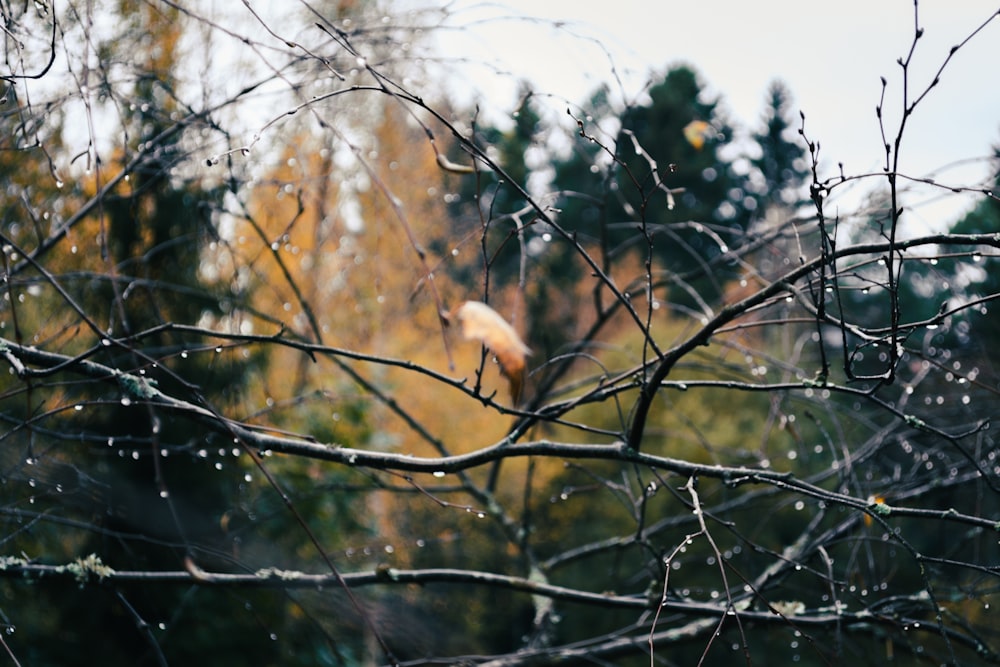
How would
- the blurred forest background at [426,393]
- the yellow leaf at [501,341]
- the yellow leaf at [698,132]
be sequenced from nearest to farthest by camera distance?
1. the yellow leaf at [501,341]
2. the blurred forest background at [426,393]
3. the yellow leaf at [698,132]

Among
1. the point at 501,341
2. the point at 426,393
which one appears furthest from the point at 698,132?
the point at 426,393

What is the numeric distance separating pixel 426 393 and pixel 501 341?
9.06m

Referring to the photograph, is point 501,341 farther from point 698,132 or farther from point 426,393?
point 426,393

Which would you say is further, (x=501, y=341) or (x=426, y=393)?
(x=426, y=393)

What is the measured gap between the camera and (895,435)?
8.14 ft

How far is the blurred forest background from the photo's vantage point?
1.42 meters

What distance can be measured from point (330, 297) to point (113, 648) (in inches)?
190

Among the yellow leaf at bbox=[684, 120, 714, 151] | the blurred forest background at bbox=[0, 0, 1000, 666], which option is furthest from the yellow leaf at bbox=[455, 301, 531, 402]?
the yellow leaf at bbox=[684, 120, 714, 151]

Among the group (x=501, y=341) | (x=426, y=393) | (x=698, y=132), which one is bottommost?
(x=501, y=341)

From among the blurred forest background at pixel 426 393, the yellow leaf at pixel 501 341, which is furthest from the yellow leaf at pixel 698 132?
the yellow leaf at pixel 501 341

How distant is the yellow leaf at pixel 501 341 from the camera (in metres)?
0.99

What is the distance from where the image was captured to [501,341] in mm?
1012

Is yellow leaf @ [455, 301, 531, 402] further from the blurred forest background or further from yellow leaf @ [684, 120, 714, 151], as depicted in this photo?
yellow leaf @ [684, 120, 714, 151]

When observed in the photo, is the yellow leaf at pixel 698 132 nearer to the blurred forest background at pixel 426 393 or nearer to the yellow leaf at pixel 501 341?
the blurred forest background at pixel 426 393
